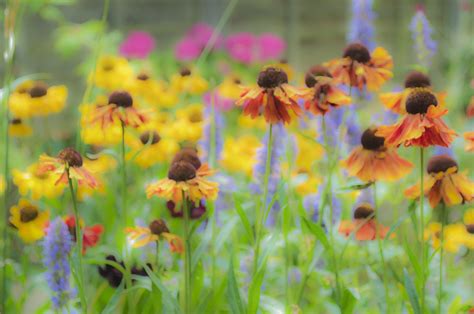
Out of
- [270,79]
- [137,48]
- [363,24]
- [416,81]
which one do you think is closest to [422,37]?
[363,24]

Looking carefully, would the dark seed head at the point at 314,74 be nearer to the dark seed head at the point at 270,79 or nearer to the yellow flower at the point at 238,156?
the dark seed head at the point at 270,79

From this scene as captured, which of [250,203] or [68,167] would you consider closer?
[68,167]

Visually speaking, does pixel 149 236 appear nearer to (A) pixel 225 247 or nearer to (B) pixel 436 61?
(A) pixel 225 247

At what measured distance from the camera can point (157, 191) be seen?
0.89 m

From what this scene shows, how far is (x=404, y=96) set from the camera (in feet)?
A: 3.28

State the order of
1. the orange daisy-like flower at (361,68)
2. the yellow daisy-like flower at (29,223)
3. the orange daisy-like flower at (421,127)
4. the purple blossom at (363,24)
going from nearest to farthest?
the orange daisy-like flower at (421,127) → the orange daisy-like flower at (361,68) → the yellow daisy-like flower at (29,223) → the purple blossom at (363,24)

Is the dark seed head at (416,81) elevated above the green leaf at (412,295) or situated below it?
above

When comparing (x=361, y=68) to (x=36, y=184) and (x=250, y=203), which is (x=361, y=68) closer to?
(x=250, y=203)

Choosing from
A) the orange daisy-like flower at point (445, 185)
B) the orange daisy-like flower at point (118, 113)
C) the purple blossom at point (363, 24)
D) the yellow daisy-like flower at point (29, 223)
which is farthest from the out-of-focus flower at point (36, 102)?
the orange daisy-like flower at point (445, 185)

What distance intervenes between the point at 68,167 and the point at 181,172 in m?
0.12

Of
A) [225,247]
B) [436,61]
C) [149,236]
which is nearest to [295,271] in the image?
[225,247]

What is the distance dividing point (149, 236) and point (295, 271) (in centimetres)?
34

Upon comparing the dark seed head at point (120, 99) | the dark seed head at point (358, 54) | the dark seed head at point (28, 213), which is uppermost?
the dark seed head at point (358, 54)

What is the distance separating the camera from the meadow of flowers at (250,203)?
0.90 meters
